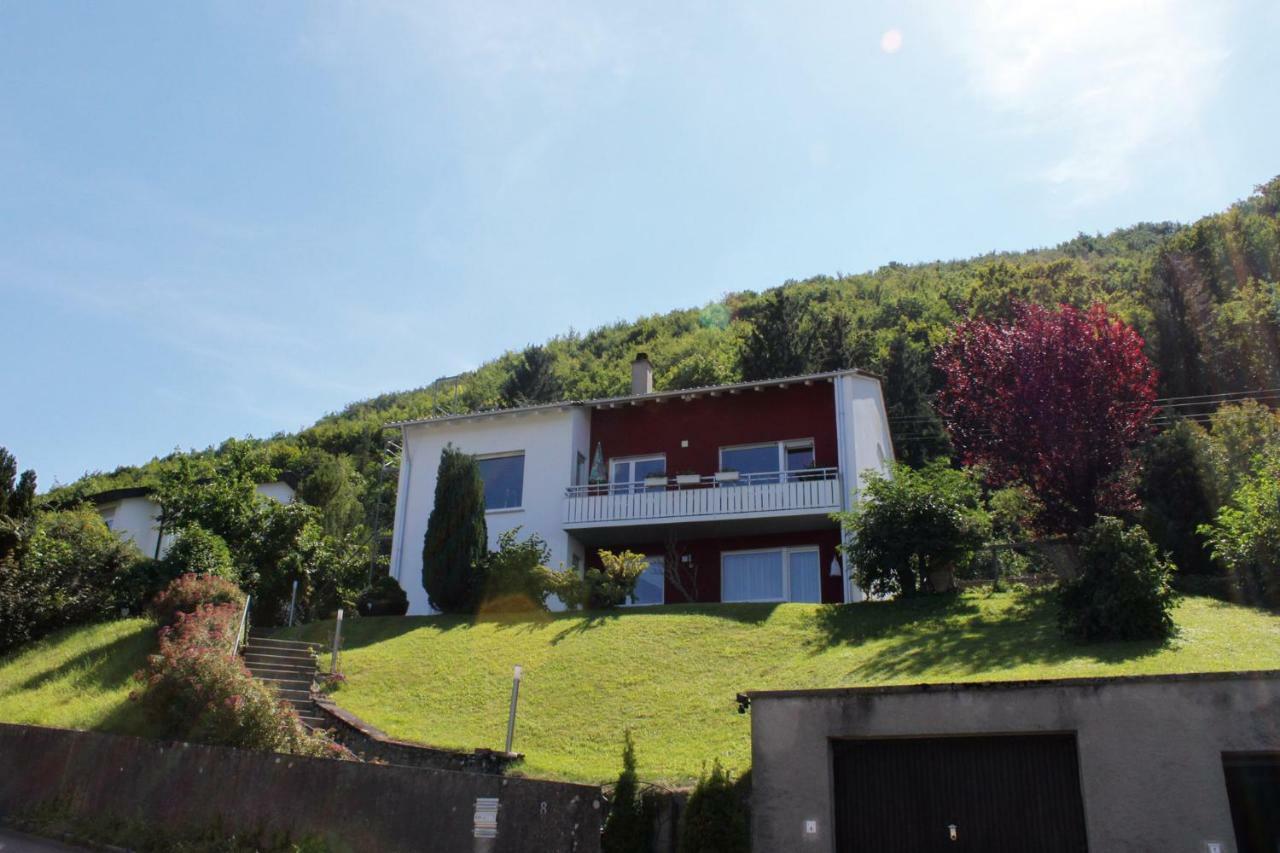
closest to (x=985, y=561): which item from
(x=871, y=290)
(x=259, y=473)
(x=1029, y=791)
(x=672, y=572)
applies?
(x=672, y=572)

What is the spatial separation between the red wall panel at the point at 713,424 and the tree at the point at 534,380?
93.3 ft

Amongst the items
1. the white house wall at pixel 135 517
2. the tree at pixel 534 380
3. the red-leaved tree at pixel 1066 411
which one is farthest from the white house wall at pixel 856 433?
the tree at pixel 534 380

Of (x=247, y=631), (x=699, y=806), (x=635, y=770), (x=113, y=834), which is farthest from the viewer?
(x=247, y=631)

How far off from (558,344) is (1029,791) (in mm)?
74002

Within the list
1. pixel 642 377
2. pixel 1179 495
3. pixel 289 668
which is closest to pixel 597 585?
pixel 289 668

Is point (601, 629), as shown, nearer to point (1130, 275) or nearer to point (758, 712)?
point (758, 712)

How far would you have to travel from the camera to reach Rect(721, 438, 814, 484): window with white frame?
965 inches

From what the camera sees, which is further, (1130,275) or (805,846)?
(1130,275)

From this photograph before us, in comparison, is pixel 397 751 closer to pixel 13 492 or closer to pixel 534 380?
pixel 13 492

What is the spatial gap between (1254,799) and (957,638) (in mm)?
6446

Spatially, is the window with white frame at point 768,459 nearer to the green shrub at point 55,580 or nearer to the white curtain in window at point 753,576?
the white curtain in window at point 753,576

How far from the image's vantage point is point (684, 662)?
1627 centimetres

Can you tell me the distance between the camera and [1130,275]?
61781 mm

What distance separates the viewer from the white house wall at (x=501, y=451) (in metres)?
25.6
